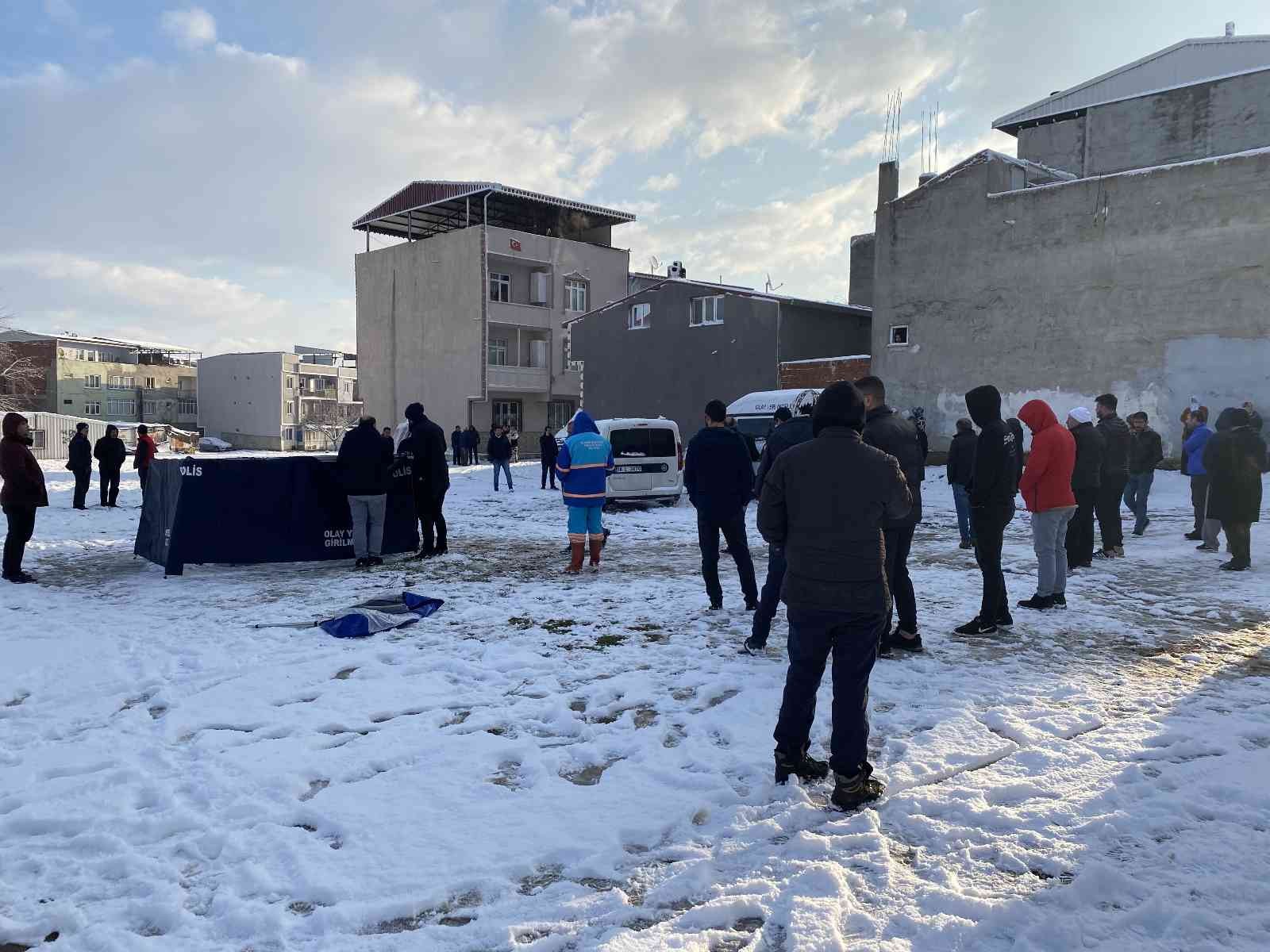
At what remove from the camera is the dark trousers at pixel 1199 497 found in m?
10.9

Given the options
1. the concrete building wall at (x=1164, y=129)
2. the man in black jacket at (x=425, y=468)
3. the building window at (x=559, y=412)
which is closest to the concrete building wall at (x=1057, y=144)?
the concrete building wall at (x=1164, y=129)

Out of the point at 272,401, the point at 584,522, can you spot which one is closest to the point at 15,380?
the point at 272,401

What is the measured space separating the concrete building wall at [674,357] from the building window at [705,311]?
0.20 meters

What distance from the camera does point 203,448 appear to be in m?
55.8

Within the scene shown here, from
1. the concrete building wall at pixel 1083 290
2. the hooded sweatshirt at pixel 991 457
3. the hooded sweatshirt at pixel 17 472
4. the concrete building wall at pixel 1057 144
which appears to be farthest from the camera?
the concrete building wall at pixel 1057 144

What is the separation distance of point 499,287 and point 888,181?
64.4 feet

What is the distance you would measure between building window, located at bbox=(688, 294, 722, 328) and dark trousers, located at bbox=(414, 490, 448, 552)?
20911 mm

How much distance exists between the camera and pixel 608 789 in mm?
3865

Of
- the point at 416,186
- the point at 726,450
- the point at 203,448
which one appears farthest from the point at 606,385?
the point at 203,448

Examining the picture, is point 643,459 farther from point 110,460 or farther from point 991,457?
point 110,460

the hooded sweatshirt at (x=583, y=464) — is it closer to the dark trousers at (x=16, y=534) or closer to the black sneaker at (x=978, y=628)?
the black sneaker at (x=978, y=628)

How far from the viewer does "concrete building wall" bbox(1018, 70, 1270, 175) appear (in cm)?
2220

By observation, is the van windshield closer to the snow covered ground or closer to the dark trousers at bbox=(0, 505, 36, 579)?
the snow covered ground

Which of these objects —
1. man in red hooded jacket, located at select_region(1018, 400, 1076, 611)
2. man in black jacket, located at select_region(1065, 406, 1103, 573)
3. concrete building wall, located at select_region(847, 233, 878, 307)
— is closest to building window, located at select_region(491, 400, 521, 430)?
concrete building wall, located at select_region(847, 233, 878, 307)
